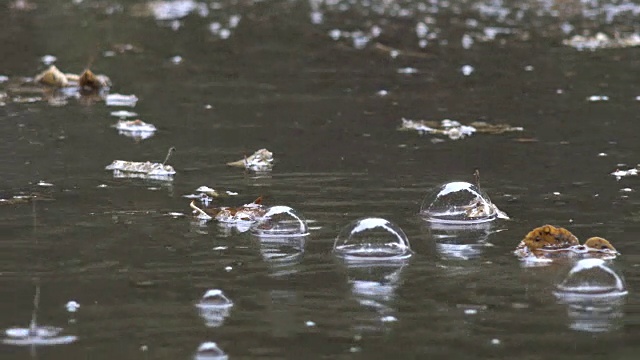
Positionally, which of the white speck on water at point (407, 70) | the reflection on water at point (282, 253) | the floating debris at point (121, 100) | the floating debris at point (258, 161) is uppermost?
the white speck on water at point (407, 70)

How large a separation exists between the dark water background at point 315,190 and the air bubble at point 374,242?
8 cm


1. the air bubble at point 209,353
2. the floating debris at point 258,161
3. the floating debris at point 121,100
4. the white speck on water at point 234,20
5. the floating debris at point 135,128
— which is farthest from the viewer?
the white speck on water at point 234,20

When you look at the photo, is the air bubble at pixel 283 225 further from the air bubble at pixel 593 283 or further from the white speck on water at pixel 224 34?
the white speck on water at pixel 224 34

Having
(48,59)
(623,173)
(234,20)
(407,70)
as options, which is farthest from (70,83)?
(234,20)

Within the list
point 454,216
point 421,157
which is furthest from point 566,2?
point 454,216

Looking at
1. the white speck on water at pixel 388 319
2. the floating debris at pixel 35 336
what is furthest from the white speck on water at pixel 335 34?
the floating debris at pixel 35 336

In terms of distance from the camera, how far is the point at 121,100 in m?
9.22

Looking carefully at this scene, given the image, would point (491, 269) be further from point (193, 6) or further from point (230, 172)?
point (193, 6)

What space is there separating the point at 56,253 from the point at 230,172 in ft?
6.72

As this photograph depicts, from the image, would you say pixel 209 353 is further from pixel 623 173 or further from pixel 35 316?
pixel 623 173

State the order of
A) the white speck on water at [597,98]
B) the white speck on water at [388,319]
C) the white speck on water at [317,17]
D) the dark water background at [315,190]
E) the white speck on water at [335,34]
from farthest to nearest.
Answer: the white speck on water at [317,17] < the white speck on water at [335,34] < the white speck on water at [597,98] < the white speck on water at [388,319] < the dark water background at [315,190]

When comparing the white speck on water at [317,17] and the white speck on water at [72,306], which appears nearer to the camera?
the white speck on water at [72,306]

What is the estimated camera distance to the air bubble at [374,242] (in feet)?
15.3

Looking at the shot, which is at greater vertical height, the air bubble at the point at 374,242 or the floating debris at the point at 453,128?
the floating debris at the point at 453,128
